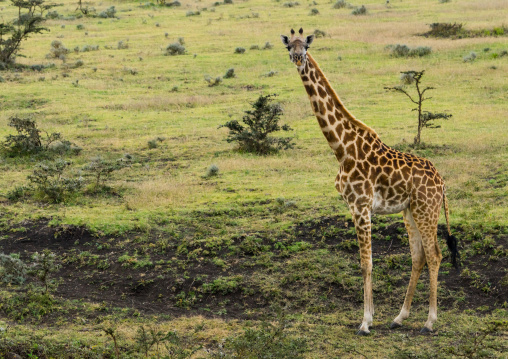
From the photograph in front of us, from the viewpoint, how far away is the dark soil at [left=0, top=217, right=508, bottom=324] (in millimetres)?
10938

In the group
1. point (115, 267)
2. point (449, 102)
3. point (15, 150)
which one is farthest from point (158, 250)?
point (449, 102)

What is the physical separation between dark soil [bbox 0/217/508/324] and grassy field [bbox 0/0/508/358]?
0.13 ft

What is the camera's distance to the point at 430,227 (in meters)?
10.0

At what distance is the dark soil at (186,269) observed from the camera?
10.9m

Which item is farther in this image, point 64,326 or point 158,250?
point 158,250

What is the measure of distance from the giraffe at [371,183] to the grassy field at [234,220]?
0.93 metres

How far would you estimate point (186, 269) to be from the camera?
40.0 ft

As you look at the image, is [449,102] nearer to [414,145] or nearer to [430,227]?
[414,145]

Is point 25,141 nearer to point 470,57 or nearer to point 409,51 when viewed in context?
point 409,51

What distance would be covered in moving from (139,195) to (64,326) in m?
6.77

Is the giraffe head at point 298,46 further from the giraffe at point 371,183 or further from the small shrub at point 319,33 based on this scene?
the small shrub at point 319,33

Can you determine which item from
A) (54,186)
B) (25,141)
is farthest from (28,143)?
(54,186)

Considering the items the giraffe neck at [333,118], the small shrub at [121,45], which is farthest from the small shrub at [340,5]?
the giraffe neck at [333,118]

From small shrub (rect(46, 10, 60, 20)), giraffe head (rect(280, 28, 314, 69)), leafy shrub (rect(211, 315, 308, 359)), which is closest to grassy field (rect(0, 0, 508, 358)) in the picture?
leafy shrub (rect(211, 315, 308, 359))
